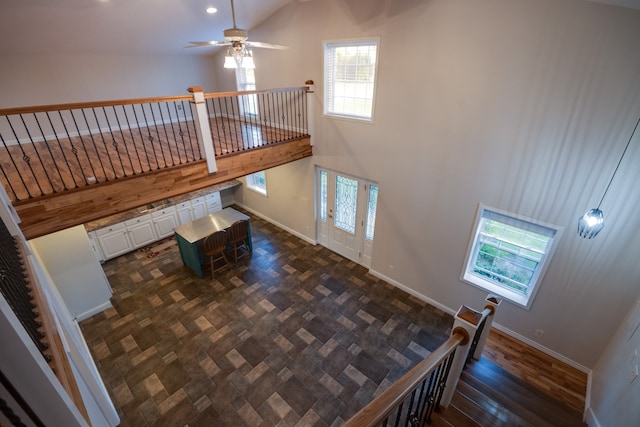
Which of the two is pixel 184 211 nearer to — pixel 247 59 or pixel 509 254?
pixel 247 59

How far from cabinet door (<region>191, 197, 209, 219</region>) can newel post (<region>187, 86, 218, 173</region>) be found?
12.0ft

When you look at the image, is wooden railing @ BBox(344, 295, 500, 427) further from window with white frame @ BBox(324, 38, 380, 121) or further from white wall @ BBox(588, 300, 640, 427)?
window with white frame @ BBox(324, 38, 380, 121)

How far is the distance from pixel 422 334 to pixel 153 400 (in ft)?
12.9

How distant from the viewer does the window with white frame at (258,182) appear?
25.9 ft

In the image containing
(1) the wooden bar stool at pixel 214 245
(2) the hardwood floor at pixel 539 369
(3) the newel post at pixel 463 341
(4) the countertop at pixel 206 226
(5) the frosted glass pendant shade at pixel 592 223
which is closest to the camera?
(3) the newel post at pixel 463 341

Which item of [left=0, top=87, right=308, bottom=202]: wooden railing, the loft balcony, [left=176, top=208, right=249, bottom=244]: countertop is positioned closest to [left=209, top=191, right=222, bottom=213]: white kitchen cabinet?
[left=176, top=208, right=249, bottom=244]: countertop

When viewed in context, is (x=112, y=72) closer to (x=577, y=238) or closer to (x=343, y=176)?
(x=343, y=176)

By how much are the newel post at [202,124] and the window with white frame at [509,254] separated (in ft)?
13.0

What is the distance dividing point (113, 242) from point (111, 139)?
2.20m

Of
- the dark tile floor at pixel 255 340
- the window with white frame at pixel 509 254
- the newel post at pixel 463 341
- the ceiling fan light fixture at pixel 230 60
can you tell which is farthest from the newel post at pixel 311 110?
the newel post at pixel 463 341

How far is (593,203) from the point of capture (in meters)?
3.33

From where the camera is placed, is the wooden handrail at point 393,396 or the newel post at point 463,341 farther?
the newel post at point 463,341

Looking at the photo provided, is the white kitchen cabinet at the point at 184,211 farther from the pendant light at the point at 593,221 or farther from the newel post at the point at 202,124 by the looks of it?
the pendant light at the point at 593,221

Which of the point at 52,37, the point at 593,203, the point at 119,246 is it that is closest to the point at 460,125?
the point at 593,203
